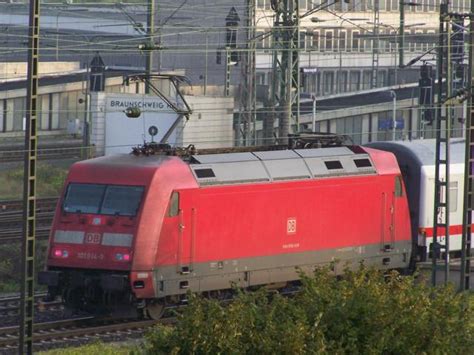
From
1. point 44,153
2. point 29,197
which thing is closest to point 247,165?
point 29,197

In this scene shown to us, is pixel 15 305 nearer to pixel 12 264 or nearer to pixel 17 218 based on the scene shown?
pixel 12 264

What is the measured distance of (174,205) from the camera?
21.3 metres

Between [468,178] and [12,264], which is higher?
[468,178]

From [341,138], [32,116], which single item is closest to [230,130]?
[341,138]

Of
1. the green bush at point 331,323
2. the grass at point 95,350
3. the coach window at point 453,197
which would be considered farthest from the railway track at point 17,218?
the green bush at point 331,323

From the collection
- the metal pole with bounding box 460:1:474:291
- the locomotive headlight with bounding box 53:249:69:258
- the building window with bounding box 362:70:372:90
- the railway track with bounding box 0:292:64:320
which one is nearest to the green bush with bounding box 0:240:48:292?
the railway track with bounding box 0:292:64:320

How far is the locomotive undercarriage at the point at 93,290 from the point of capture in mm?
21031

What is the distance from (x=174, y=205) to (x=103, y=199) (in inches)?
50.8

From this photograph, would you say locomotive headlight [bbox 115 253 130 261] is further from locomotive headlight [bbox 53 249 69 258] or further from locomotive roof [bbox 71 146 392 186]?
locomotive roof [bbox 71 146 392 186]

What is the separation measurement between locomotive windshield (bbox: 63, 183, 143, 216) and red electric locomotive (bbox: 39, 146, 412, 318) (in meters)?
0.02

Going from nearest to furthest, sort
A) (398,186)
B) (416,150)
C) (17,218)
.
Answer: (398,186), (416,150), (17,218)

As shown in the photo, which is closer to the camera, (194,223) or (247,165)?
(194,223)

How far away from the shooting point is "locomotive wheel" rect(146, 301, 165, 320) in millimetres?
22016

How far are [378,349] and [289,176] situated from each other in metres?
11.2
